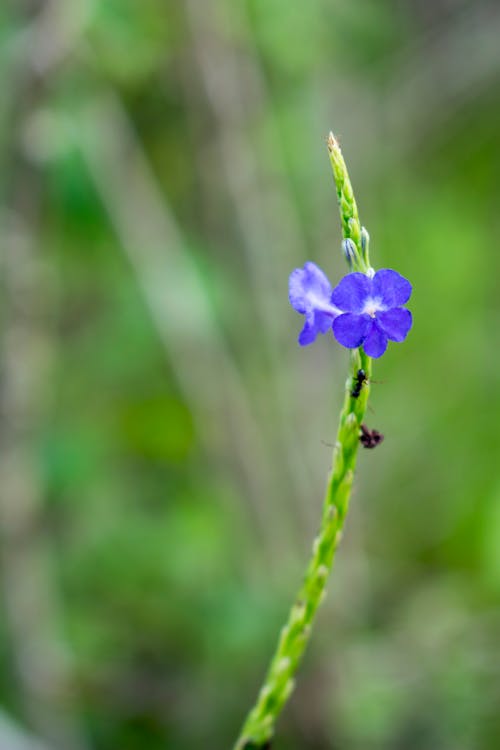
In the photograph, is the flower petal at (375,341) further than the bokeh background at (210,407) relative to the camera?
No

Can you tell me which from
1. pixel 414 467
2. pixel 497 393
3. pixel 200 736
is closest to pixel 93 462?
pixel 200 736

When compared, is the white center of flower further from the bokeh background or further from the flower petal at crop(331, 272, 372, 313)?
the bokeh background

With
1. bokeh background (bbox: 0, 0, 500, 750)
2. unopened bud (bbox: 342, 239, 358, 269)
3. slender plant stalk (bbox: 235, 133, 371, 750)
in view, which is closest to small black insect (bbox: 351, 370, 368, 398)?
slender plant stalk (bbox: 235, 133, 371, 750)

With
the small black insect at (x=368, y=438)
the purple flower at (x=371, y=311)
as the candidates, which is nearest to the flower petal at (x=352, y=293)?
the purple flower at (x=371, y=311)

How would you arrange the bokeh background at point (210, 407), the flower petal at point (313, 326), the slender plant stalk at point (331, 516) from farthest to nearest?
the bokeh background at point (210, 407), the flower petal at point (313, 326), the slender plant stalk at point (331, 516)

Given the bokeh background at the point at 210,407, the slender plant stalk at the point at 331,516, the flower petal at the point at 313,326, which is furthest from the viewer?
the bokeh background at the point at 210,407

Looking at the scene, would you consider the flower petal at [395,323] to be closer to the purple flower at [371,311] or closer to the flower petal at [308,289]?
the purple flower at [371,311]
